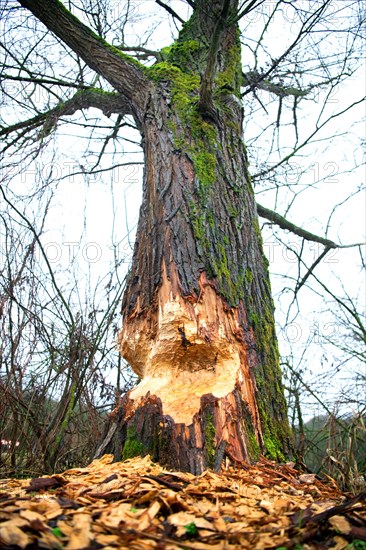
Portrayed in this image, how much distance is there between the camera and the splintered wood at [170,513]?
130 cm

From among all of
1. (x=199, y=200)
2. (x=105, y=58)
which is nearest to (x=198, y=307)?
(x=199, y=200)

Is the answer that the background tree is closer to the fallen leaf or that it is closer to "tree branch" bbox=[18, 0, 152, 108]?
"tree branch" bbox=[18, 0, 152, 108]

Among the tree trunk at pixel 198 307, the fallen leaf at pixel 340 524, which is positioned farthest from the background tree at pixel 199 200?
the fallen leaf at pixel 340 524

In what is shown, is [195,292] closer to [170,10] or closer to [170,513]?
[170,513]

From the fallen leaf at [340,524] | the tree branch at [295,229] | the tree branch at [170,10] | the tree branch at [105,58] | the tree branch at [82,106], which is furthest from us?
A: the tree branch at [295,229]

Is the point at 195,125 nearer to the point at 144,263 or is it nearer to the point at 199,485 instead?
the point at 144,263

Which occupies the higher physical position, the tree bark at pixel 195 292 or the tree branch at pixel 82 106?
the tree branch at pixel 82 106

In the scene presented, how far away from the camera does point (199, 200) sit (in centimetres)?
304

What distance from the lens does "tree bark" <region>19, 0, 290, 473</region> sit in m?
2.32

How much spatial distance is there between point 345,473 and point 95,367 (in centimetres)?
201

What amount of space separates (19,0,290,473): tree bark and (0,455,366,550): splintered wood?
12.4 inches

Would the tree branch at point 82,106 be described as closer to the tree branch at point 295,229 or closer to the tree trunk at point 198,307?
the tree trunk at point 198,307

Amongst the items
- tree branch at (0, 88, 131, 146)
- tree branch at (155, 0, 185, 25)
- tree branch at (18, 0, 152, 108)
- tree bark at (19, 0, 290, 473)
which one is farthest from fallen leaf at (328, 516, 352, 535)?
tree branch at (155, 0, 185, 25)

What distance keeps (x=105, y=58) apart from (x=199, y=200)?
1648mm
